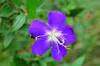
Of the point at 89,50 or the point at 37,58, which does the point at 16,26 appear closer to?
the point at 37,58

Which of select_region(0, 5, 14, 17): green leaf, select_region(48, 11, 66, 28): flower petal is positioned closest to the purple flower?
select_region(48, 11, 66, 28): flower petal

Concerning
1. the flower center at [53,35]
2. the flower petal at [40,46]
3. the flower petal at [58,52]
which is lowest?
the flower petal at [58,52]

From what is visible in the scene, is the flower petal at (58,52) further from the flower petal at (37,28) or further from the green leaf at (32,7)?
the green leaf at (32,7)

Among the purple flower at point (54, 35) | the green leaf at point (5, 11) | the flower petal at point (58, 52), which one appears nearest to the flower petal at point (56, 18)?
the purple flower at point (54, 35)

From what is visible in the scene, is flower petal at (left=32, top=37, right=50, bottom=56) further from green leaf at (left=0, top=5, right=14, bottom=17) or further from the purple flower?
green leaf at (left=0, top=5, right=14, bottom=17)

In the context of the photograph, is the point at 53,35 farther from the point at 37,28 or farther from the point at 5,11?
the point at 5,11

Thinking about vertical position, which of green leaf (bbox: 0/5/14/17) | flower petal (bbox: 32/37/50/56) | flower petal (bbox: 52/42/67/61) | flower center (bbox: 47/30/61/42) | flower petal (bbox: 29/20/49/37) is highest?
green leaf (bbox: 0/5/14/17)

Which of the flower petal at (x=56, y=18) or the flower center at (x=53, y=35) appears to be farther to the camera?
the flower center at (x=53, y=35)
